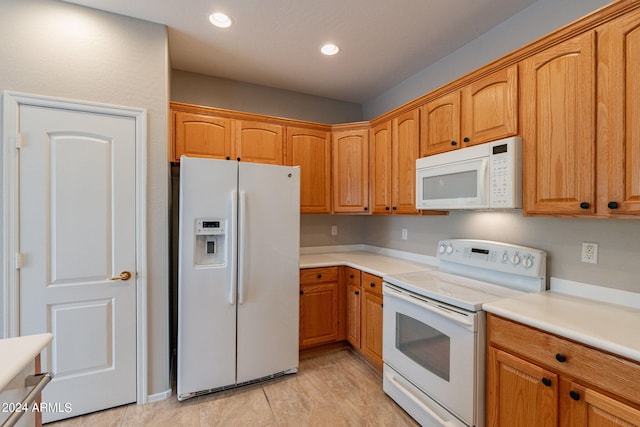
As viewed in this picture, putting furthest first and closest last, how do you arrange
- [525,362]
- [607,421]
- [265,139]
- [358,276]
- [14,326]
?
[265,139] < [358,276] < [14,326] < [525,362] < [607,421]

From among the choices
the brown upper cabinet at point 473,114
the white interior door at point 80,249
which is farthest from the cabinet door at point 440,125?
the white interior door at point 80,249

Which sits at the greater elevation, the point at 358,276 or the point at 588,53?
the point at 588,53

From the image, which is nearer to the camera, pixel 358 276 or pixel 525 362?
pixel 525 362

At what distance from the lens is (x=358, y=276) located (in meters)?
2.70

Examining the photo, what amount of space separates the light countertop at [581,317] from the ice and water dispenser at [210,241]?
1799 millimetres

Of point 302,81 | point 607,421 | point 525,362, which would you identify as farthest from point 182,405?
point 302,81

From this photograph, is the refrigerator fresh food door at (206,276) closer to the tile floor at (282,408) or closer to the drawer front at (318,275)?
the tile floor at (282,408)

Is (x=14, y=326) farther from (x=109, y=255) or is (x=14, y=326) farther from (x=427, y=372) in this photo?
(x=427, y=372)

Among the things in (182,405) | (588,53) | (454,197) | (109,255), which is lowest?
(182,405)

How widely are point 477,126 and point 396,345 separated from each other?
5.37ft

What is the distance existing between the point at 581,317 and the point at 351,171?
2.19 meters

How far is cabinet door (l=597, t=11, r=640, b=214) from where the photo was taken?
1247mm

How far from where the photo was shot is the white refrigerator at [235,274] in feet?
6.98

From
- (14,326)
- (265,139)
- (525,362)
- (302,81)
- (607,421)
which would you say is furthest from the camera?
(302,81)
